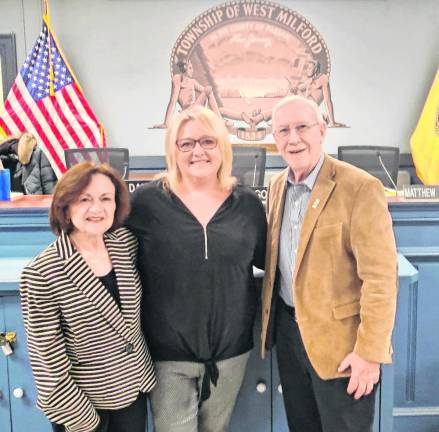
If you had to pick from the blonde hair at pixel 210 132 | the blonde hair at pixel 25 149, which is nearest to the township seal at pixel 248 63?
the blonde hair at pixel 25 149

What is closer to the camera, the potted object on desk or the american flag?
the potted object on desk

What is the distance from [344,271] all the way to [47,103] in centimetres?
391

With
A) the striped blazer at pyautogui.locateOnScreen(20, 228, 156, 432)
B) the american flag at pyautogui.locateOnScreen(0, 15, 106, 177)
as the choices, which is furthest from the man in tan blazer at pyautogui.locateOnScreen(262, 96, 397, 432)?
the american flag at pyautogui.locateOnScreen(0, 15, 106, 177)

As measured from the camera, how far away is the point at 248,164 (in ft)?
11.6

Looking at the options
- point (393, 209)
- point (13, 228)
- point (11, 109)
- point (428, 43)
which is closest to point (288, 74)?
point (428, 43)

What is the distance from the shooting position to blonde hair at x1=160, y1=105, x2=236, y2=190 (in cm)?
131

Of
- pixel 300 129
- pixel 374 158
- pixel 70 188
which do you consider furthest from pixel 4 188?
pixel 374 158

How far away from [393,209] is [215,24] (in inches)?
129

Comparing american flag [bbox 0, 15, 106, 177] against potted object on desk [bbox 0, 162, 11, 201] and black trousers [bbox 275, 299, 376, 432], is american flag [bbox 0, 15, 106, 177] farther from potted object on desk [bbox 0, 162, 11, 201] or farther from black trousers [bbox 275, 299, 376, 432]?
black trousers [bbox 275, 299, 376, 432]

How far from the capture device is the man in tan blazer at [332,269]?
120 cm

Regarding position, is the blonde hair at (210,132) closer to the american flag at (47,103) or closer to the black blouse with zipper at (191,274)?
the black blouse with zipper at (191,274)

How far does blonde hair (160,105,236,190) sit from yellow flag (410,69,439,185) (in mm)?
3728

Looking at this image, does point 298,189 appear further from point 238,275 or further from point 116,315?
point 116,315

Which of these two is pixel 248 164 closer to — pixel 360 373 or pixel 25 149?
pixel 25 149
